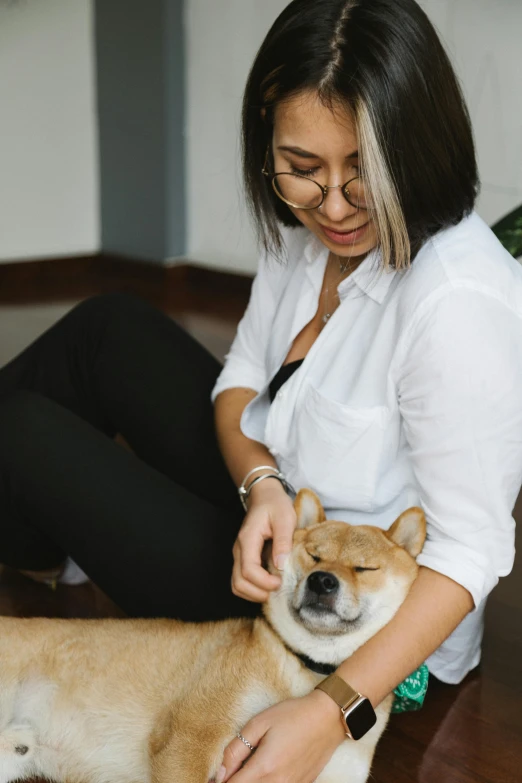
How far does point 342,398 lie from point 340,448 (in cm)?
7

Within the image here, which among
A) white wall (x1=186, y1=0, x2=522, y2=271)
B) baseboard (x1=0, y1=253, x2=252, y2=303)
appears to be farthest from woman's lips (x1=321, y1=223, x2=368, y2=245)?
baseboard (x1=0, y1=253, x2=252, y2=303)

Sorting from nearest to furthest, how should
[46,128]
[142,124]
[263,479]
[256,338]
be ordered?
[263,479] → [256,338] → [142,124] → [46,128]

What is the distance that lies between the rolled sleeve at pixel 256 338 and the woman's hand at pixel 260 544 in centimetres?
33

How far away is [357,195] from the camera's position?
3.61 ft

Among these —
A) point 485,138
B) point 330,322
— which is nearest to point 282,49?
point 330,322

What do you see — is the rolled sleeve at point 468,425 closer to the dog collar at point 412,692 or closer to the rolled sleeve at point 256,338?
the dog collar at point 412,692

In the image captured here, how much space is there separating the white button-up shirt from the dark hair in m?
0.06

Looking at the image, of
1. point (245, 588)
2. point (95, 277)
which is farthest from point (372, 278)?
point (95, 277)

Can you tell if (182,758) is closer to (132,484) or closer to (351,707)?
(351,707)

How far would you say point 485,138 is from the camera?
9.27 ft

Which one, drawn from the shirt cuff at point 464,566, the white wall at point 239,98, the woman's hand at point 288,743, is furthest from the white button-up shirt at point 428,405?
the white wall at point 239,98

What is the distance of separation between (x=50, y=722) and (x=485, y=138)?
2276 mm

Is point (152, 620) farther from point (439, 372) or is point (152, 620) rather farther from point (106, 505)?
point (439, 372)

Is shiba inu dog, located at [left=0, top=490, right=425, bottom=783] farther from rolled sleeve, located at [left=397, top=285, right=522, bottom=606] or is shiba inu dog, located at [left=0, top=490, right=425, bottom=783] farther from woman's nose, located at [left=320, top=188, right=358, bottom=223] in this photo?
woman's nose, located at [left=320, top=188, right=358, bottom=223]
